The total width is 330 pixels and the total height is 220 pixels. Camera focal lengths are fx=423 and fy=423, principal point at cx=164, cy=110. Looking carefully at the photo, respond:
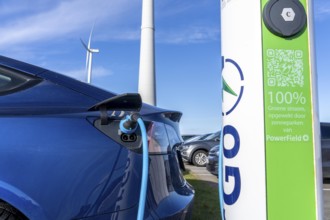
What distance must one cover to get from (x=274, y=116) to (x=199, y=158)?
11.8 meters

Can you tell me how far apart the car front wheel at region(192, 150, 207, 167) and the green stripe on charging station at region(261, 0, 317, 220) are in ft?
38.2

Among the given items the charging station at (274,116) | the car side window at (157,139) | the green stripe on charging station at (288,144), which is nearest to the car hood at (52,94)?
the car side window at (157,139)

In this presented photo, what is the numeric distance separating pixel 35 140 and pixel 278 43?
1.39m

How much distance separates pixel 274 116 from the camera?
228 centimetres

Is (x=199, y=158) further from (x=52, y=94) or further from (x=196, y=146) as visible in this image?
(x=52, y=94)

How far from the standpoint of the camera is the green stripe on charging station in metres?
2.27

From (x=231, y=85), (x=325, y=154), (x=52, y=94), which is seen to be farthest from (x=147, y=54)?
(x=52, y=94)

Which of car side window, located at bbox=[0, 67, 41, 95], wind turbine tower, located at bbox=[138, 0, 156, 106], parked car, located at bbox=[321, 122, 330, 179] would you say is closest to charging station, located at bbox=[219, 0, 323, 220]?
car side window, located at bbox=[0, 67, 41, 95]

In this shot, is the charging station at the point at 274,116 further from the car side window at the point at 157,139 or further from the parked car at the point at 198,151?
the parked car at the point at 198,151

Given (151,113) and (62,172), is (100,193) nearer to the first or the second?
(62,172)

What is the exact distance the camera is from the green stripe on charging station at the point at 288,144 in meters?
2.27

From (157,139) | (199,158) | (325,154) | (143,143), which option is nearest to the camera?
(143,143)

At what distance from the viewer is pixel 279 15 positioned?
7.72 ft

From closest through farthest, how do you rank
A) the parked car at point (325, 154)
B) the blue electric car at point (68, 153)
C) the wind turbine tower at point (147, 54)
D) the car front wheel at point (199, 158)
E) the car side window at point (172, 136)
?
the blue electric car at point (68, 153) < the car side window at point (172, 136) < the parked car at point (325, 154) < the wind turbine tower at point (147, 54) < the car front wheel at point (199, 158)
